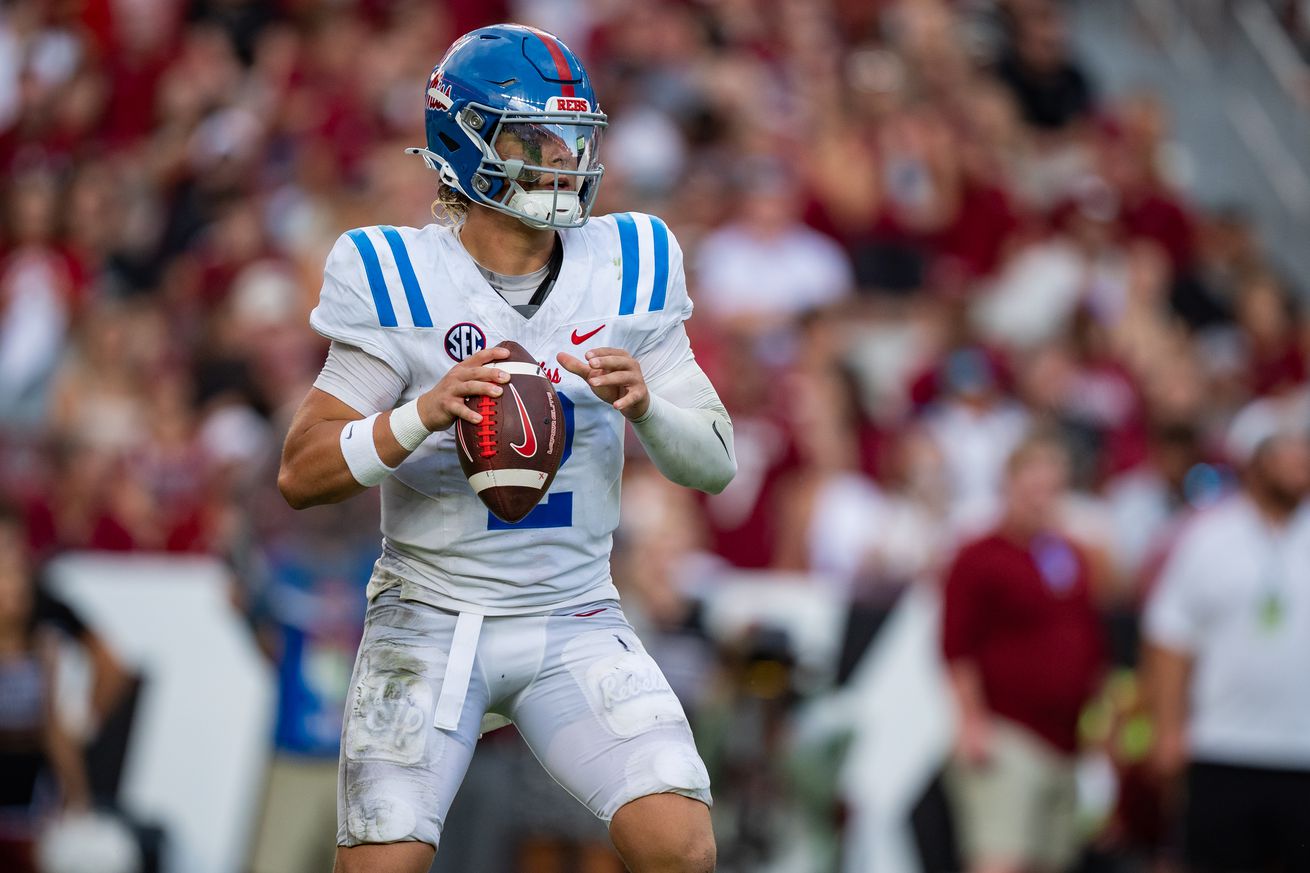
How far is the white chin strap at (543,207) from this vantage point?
4.02m

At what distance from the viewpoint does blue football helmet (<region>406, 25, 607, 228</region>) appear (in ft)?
13.3

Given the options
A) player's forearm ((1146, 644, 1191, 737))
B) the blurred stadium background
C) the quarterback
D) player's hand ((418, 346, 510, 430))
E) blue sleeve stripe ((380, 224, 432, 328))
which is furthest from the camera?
the blurred stadium background

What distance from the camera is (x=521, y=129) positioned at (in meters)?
4.05

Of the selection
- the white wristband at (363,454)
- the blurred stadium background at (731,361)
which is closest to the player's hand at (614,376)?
the white wristband at (363,454)

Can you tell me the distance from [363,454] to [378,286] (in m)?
0.35

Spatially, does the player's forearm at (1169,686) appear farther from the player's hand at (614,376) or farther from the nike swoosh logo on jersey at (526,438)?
the nike swoosh logo on jersey at (526,438)

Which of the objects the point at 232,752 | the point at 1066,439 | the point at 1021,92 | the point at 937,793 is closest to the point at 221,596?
the point at 232,752

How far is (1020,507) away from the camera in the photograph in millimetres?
8023

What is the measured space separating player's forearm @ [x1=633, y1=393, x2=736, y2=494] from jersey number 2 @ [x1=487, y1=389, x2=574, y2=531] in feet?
0.46

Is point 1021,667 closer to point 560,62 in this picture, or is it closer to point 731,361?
point 731,361

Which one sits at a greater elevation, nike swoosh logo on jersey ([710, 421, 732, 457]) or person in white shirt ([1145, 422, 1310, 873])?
nike swoosh logo on jersey ([710, 421, 732, 457])

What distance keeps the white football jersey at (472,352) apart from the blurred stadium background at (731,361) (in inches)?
159

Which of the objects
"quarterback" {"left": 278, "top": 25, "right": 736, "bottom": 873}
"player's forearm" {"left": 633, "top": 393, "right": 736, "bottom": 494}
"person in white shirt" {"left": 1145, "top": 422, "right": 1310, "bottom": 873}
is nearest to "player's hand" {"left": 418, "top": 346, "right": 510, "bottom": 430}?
"quarterback" {"left": 278, "top": 25, "right": 736, "bottom": 873}

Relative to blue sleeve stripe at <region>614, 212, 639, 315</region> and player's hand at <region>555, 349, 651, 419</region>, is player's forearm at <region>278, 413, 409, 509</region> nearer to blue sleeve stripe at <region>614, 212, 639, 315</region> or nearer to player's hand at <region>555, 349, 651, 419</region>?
player's hand at <region>555, 349, 651, 419</region>
